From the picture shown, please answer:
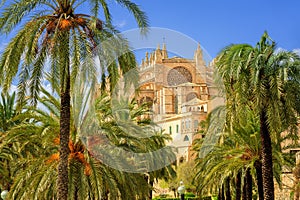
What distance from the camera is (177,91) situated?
260 ft

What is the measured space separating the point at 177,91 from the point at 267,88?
64019 millimetres

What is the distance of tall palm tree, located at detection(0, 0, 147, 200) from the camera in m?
12.2

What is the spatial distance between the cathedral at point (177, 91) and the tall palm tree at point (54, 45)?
4850 centimetres

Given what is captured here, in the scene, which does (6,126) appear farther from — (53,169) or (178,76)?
(178,76)

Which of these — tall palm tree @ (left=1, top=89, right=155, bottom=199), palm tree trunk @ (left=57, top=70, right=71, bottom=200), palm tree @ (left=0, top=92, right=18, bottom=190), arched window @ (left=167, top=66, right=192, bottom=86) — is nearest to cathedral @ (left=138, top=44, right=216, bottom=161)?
arched window @ (left=167, top=66, right=192, bottom=86)

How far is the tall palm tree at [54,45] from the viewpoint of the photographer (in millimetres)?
12250

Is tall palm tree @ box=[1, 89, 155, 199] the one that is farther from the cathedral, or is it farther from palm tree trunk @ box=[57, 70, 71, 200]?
the cathedral

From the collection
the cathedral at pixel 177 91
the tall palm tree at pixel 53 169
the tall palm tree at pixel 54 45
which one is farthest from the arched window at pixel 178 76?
the tall palm tree at pixel 54 45

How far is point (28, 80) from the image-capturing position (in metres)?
12.9

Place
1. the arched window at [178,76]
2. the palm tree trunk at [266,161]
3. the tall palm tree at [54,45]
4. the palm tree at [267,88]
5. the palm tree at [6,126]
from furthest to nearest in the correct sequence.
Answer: the arched window at [178,76] < the palm tree at [6,126] < the palm tree trunk at [266,161] < the palm tree at [267,88] < the tall palm tree at [54,45]

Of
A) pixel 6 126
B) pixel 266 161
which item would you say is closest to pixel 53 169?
pixel 266 161

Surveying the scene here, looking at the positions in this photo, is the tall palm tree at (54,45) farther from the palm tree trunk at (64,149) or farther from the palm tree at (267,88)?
the palm tree at (267,88)

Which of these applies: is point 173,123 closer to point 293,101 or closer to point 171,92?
point 171,92

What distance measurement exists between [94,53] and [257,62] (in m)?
5.15
